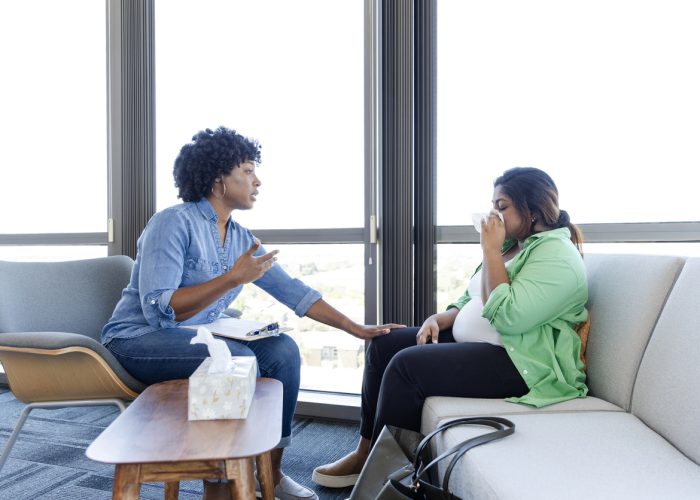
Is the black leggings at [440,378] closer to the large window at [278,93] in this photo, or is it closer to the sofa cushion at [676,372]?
the sofa cushion at [676,372]

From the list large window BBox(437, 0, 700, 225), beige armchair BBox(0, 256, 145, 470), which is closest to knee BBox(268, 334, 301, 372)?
beige armchair BBox(0, 256, 145, 470)

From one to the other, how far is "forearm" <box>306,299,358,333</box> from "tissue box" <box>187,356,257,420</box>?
2.81ft

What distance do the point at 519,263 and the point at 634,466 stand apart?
0.72 m

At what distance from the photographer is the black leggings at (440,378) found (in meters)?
1.62

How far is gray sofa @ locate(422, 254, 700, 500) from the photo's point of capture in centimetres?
106

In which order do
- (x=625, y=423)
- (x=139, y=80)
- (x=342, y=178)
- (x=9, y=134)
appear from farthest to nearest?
(x=9, y=134), (x=139, y=80), (x=342, y=178), (x=625, y=423)

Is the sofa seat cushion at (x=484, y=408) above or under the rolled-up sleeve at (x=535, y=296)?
under

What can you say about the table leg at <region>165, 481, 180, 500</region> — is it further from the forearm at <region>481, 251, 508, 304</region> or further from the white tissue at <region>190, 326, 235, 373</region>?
the forearm at <region>481, 251, 508, 304</region>

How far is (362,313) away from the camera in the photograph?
2738 millimetres

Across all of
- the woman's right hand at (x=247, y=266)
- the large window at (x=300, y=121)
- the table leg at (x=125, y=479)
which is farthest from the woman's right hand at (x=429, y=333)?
the table leg at (x=125, y=479)

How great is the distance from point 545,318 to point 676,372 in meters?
0.36

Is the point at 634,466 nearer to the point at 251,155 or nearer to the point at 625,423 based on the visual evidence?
the point at 625,423

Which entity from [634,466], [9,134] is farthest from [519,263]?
[9,134]

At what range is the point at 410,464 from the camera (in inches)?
54.1
